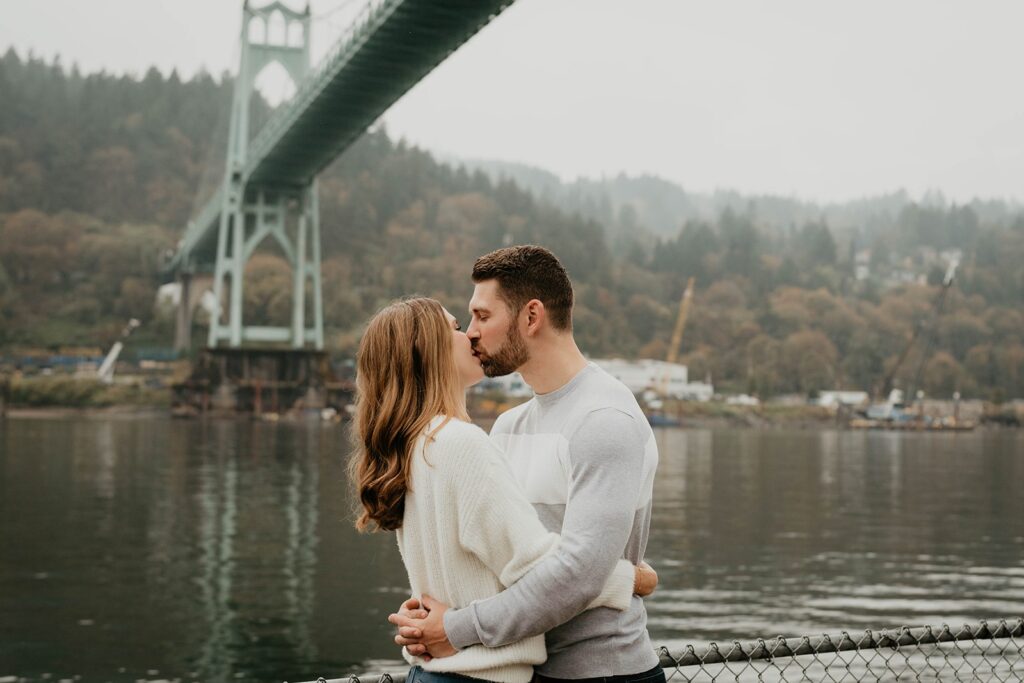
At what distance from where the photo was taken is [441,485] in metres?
1.89

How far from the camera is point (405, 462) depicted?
1.93 meters

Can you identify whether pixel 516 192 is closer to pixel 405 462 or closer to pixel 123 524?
pixel 123 524

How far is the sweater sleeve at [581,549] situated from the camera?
1.85 metres

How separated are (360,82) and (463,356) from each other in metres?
31.8

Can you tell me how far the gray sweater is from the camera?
1854mm

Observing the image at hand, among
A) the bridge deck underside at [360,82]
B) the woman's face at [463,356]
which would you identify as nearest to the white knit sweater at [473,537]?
the woman's face at [463,356]

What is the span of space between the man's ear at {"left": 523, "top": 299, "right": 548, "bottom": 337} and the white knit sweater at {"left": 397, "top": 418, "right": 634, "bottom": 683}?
199mm

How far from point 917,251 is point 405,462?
471 feet

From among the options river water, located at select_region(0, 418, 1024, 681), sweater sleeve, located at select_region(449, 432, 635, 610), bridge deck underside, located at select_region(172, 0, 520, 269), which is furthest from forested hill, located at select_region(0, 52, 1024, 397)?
sweater sleeve, located at select_region(449, 432, 635, 610)

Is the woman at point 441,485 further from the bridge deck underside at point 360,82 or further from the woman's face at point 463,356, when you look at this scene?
the bridge deck underside at point 360,82

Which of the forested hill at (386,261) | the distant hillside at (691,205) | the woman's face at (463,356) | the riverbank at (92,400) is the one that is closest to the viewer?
the woman's face at (463,356)

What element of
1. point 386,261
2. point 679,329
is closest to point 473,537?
point 386,261

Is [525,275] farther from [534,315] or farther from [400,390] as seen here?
[400,390]

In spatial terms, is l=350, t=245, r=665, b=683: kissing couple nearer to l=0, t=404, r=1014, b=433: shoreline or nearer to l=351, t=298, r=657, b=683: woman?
l=351, t=298, r=657, b=683: woman
